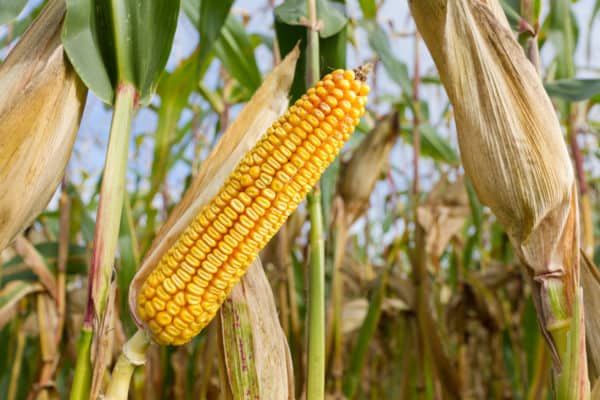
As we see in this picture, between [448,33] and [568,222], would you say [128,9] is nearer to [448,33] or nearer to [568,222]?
[448,33]

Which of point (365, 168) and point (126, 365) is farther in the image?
point (365, 168)

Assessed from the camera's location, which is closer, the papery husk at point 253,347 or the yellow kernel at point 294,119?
the yellow kernel at point 294,119

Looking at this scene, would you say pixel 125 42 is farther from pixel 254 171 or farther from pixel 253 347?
pixel 253 347

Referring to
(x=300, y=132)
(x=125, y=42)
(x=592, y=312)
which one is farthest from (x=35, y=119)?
(x=592, y=312)

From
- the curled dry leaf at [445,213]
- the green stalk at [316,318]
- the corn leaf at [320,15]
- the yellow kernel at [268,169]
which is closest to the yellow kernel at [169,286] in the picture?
the yellow kernel at [268,169]

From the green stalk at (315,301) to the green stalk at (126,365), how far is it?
1.03 feet

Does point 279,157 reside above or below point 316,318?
above

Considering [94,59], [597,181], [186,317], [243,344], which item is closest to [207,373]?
[243,344]

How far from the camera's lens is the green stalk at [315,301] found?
99 centimetres

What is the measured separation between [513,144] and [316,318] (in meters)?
0.46

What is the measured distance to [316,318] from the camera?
3.33 ft

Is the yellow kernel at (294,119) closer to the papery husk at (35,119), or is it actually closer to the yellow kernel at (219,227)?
the yellow kernel at (219,227)

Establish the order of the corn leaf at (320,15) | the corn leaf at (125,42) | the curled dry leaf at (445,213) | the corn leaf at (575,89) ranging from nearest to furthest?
the corn leaf at (125,42) → the corn leaf at (320,15) → the corn leaf at (575,89) → the curled dry leaf at (445,213)

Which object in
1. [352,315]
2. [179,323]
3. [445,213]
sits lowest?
[352,315]
